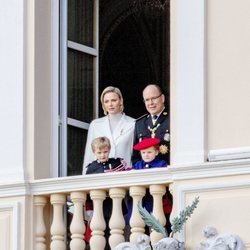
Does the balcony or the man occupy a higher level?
the man

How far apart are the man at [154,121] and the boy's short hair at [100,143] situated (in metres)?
0.28

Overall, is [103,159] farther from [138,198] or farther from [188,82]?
[188,82]

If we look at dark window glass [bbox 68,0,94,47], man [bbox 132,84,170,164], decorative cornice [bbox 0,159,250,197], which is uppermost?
dark window glass [bbox 68,0,94,47]

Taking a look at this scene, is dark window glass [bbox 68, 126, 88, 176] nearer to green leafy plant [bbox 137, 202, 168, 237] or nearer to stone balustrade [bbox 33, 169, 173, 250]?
stone balustrade [bbox 33, 169, 173, 250]

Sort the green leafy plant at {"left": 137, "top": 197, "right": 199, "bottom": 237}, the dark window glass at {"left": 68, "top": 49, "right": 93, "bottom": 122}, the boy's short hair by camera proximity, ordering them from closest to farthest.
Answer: the green leafy plant at {"left": 137, "top": 197, "right": 199, "bottom": 237} < the boy's short hair < the dark window glass at {"left": 68, "top": 49, "right": 93, "bottom": 122}

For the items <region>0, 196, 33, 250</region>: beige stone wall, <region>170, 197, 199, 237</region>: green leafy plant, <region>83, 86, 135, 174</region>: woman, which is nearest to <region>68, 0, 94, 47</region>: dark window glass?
<region>83, 86, 135, 174</region>: woman

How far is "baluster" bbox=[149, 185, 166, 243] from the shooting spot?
65.8ft

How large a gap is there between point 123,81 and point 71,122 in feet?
12.5

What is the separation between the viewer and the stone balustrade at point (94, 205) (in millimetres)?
20172

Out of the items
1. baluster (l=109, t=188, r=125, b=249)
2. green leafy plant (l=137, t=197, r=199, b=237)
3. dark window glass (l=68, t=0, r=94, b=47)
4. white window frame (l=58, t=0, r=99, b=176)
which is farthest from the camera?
dark window glass (l=68, t=0, r=94, b=47)

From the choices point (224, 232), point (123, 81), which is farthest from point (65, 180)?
point (123, 81)

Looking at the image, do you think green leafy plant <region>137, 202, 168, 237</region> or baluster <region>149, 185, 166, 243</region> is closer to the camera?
green leafy plant <region>137, 202, 168, 237</region>

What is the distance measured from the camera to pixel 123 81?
25250 mm

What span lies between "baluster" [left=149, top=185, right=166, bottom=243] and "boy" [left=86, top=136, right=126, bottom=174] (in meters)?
0.58
